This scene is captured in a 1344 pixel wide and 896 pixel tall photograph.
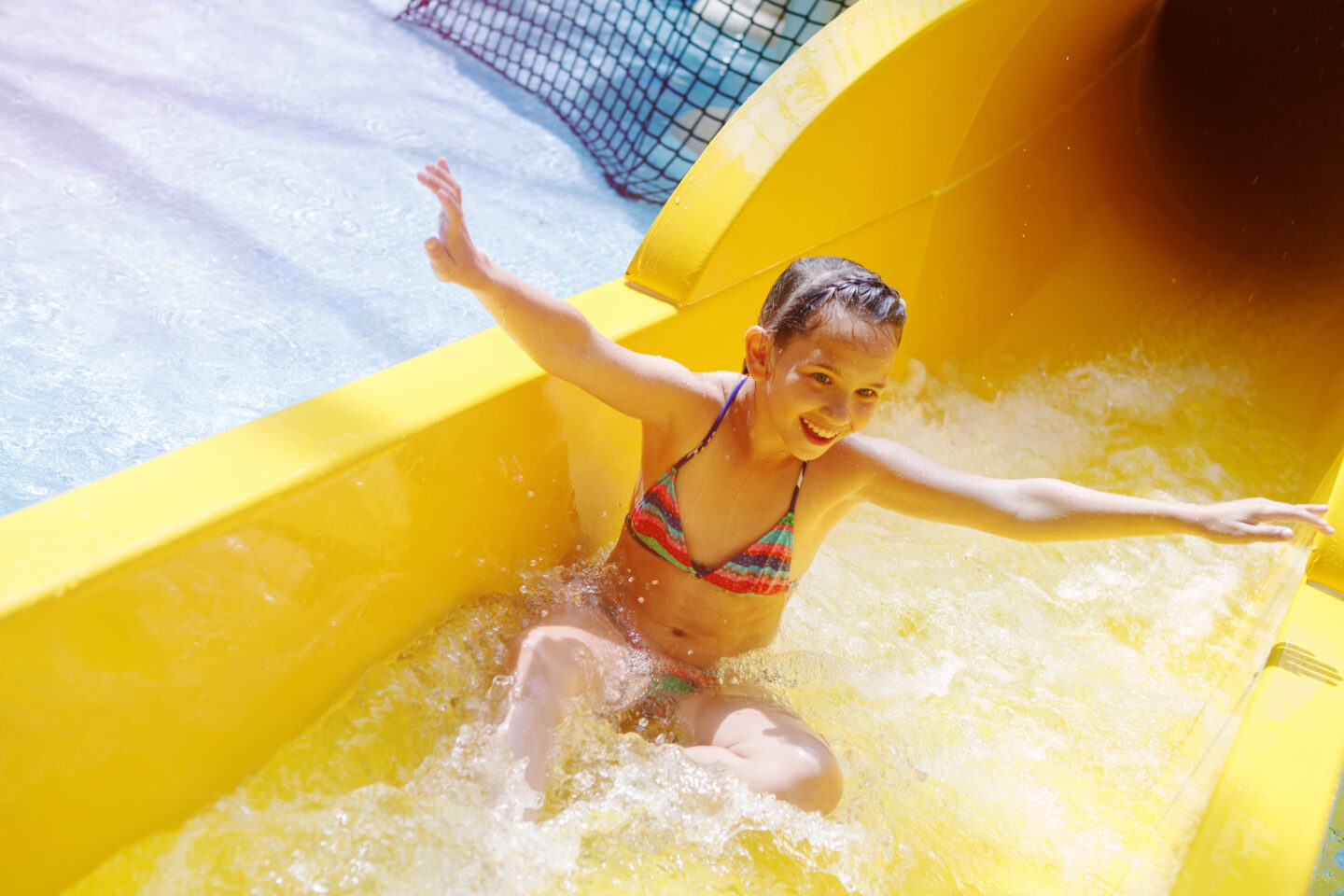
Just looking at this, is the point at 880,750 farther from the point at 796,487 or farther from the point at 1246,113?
the point at 1246,113

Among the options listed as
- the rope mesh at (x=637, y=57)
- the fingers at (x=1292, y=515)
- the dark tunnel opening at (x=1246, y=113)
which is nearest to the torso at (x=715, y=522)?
the fingers at (x=1292, y=515)

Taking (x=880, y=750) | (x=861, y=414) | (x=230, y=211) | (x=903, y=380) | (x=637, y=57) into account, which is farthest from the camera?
(x=637, y=57)

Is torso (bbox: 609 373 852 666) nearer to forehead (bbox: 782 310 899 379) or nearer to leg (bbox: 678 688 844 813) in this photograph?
leg (bbox: 678 688 844 813)

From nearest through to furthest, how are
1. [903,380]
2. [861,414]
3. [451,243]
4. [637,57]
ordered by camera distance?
[451,243] → [861,414] → [903,380] → [637,57]

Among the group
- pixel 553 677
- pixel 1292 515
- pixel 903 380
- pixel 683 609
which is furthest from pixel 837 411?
pixel 903 380

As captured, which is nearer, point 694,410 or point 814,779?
point 814,779

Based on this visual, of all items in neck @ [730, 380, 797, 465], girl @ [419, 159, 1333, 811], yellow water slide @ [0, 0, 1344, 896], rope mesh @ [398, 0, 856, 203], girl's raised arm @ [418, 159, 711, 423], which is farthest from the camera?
rope mesh @ [398, 0, 856, 203]

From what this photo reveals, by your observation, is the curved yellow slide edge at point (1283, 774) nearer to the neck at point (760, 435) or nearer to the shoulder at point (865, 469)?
the shoulder at point (865, 469)

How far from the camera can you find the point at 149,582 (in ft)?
3.36

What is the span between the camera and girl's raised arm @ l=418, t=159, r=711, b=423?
44.8 inches

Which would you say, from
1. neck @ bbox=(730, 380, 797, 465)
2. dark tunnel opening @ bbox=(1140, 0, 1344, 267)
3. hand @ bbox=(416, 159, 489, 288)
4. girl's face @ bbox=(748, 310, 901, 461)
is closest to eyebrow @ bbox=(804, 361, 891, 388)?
girl's face @ bbox=(748, 310, 901, 461)

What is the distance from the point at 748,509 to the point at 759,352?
21 centimetres

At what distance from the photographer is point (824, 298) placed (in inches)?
48.8

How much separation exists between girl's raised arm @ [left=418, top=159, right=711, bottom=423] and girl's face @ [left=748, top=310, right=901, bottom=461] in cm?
16
